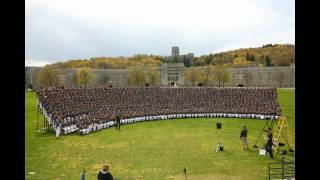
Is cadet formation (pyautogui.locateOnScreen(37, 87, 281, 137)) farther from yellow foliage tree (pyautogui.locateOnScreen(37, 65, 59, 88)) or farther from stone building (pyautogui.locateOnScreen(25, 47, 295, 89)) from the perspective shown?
stone building (pyautogui.locateOnScreen(25, 47, 295, 89))

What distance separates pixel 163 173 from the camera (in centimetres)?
1805

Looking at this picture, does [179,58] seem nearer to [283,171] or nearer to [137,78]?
[137,78]

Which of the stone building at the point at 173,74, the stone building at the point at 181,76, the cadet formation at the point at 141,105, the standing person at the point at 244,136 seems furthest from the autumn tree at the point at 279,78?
the standing person at the point at 244,136

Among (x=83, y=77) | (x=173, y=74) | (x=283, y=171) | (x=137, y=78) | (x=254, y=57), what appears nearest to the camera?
(x=283, y=171)

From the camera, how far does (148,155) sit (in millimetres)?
22188

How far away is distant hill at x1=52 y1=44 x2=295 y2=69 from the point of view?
156 m

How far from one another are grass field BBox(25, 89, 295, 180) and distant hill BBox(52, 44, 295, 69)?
125 metres

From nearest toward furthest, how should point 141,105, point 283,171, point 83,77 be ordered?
point 283,171
point 141,105
point 83,77

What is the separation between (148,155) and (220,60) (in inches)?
6028

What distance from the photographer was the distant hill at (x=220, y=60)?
156m

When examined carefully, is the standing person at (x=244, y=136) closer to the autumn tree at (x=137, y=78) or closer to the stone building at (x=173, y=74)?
the autumn tree at (x=137, y=78)

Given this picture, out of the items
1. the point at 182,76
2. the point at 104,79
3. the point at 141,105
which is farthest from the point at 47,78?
the point at 141,105

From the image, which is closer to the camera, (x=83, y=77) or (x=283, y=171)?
(x=283, y=171)
